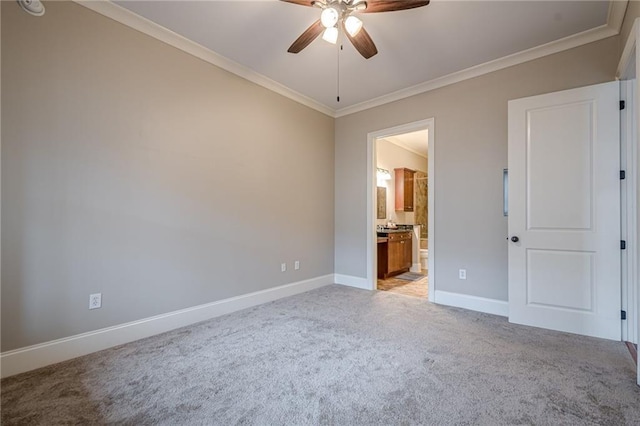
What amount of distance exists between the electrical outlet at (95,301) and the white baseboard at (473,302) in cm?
359

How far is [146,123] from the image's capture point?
262 cm

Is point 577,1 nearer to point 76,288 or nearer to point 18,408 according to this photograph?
point 76,288

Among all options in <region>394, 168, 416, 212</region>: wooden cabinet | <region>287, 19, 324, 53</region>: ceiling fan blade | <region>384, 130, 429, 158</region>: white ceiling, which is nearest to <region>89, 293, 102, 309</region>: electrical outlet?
<region>287, 19, 324, 53</region>: ceiling fan blade

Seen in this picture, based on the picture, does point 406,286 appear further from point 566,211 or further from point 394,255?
point 566,211

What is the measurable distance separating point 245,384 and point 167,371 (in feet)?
2.05

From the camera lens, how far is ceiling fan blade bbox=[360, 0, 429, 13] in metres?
1.95

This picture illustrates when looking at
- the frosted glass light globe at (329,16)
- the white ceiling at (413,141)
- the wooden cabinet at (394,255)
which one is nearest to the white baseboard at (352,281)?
the wooden cabinet at (394,255)

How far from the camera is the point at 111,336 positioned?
2.39 metres

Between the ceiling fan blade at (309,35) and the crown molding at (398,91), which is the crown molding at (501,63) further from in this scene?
the ceiling fan blade at (309,35)

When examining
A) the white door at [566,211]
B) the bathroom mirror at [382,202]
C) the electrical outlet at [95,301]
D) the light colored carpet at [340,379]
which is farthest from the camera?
the bathroom mirror at [382,202]

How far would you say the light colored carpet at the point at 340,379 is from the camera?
1.57 meters

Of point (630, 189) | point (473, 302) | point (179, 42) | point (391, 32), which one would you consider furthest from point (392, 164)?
point (179, 42)

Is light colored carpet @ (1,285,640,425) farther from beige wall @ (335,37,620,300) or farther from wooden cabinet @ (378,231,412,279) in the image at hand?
wooden cabinet @ (378,231,412,279)

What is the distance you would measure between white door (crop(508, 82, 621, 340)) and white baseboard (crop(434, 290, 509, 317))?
22 centimetres
